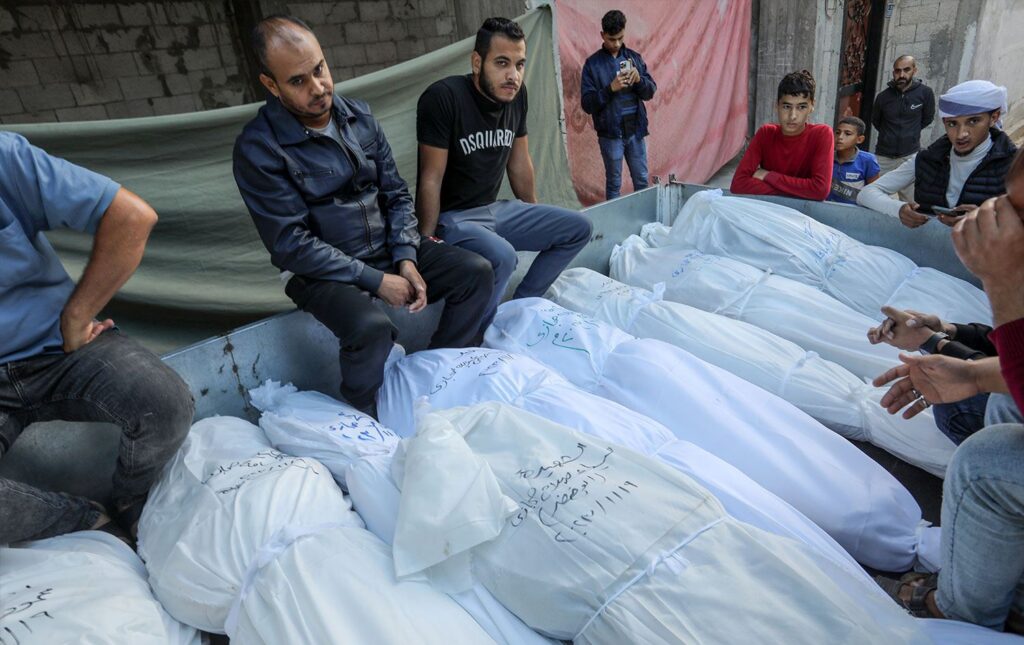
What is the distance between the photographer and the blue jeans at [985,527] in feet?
3.24

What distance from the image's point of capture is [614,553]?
40.9 inches

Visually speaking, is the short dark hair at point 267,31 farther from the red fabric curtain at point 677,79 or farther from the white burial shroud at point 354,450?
the red fabric curtain at point 677,79

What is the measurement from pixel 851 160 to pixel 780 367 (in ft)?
6.53

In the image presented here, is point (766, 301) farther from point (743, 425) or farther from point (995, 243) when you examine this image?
point (995, 243)

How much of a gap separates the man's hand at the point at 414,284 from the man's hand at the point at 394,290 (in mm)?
24

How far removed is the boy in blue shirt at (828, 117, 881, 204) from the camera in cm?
318

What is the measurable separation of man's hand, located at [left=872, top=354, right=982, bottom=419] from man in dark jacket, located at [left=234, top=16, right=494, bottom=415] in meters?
1.20

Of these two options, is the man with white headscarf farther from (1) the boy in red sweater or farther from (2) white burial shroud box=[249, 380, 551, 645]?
(2) white burial shroud box=[249, 380, 551, 645]

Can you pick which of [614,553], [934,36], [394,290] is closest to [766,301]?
[394,290]

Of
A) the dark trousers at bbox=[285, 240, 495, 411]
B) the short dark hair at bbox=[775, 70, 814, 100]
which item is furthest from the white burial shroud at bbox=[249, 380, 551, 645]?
the short dark hair at bbox=[775, 70, 814, 100]

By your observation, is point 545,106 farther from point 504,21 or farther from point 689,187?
point 504,21

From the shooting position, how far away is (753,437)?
61.4 inches

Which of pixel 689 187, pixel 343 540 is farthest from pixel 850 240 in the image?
pixel 343 540

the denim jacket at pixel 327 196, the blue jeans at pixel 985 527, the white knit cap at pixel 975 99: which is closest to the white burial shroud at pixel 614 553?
the blue jeans at pixel 985 527
